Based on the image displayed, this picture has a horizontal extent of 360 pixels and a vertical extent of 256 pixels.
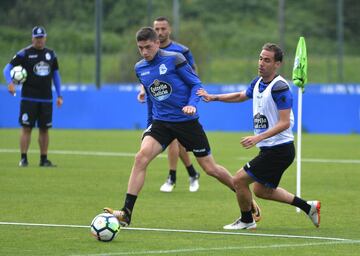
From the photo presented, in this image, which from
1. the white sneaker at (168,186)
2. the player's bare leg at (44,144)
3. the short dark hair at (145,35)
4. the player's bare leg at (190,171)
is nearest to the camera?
the short dark hair at (145,35)

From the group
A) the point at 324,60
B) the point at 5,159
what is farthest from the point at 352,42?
the point at 5,159

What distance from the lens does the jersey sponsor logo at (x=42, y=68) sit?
18781mm

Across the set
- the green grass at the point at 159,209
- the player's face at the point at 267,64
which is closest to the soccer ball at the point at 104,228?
the green grass at the point at 159,209

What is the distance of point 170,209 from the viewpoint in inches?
507

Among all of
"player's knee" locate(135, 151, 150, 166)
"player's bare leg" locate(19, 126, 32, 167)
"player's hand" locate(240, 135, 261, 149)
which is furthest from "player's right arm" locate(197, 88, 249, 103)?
"player's bare leg" locate(19, 126, 32, 167)

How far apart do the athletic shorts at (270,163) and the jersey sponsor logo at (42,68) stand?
338 inches

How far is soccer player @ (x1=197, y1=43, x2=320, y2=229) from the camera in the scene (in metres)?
10.9

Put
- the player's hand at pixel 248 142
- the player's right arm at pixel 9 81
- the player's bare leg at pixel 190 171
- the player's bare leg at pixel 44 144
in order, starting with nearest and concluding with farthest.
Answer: the player's hand at pixel 248 142 → the player's bare leg at pixel 190 171 → the player's right arm at pixel 9 81 → the player's bare leg at pixel 44 144

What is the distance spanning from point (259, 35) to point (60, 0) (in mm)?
12474

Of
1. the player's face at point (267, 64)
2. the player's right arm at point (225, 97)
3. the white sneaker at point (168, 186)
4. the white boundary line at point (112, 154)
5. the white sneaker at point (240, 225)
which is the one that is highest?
the player's face at point (267, 64)

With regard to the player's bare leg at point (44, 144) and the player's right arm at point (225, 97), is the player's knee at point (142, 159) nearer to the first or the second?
the player's right arm at point (225, 97)

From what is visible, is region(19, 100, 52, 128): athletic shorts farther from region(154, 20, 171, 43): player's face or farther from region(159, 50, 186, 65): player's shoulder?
region(159, 50, 186, 65): player's shoulder

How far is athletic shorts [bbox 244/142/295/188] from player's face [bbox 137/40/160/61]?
1.71 meters

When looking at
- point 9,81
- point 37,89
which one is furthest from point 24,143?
point 9,81
